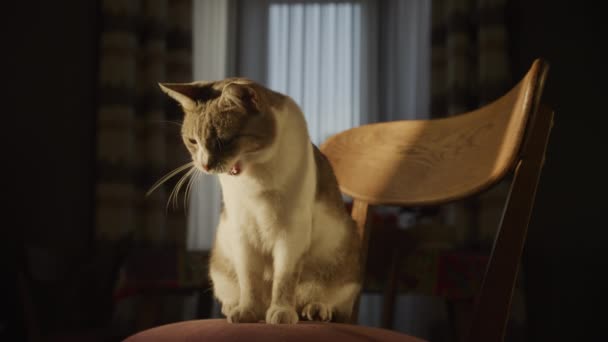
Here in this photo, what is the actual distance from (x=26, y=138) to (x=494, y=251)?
8.66ft

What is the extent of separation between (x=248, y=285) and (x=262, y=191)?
0.12 metres

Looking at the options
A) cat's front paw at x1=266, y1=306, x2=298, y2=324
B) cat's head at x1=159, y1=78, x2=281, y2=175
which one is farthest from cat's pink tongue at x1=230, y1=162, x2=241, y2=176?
cat's front paw at x1=266, y1=306, x2=298, y2=324

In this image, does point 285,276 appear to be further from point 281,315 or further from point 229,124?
point 229,124

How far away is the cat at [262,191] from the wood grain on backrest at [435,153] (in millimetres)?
248

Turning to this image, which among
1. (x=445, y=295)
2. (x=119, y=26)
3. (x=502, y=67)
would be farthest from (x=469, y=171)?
(x=119, y=26)

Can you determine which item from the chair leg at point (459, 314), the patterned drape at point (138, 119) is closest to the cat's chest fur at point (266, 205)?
the chair leg at point (459, 314)

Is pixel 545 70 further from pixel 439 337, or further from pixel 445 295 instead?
pixel 439 337

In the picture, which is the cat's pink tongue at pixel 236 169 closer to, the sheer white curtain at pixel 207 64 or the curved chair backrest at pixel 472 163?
the curved chair backrest at pixel 472 163

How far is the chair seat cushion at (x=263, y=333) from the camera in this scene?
594 millimetres

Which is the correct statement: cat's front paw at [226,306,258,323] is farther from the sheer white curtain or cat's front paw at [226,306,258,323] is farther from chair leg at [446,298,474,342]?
the sheer white curtain

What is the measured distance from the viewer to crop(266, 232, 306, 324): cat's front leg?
61 cm

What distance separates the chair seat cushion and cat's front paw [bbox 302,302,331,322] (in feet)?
0.07

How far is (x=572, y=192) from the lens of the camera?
248cm

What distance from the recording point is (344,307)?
2.37 ft
